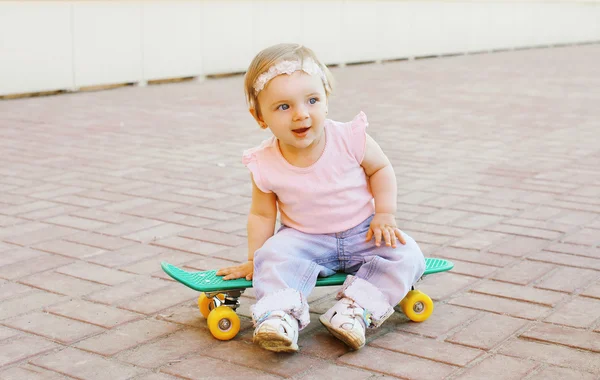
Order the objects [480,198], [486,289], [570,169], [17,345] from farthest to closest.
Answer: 1. [570,169]
2. [480,198]
3. [486,289]
4. [17,345]

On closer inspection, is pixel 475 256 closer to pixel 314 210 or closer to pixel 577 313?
pixel 577 313

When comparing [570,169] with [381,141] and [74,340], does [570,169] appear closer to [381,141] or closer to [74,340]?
[381,141]

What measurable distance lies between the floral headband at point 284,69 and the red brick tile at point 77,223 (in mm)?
1791

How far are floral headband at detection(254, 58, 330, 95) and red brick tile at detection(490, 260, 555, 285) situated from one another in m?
1.23

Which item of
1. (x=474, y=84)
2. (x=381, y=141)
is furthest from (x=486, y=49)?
(x=381, y=141)

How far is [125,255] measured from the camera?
3977mm

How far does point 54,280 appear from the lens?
3.61 metres

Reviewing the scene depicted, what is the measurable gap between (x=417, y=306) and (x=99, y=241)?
174 centimetres

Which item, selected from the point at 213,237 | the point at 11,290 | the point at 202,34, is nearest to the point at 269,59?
the point at 11,290

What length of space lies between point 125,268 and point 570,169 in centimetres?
333

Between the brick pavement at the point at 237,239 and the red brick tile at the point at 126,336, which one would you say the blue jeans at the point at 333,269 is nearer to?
the brick pavement at the point at 237,239

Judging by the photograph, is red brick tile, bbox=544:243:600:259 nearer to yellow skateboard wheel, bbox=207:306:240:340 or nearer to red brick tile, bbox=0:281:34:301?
yellow skateboard wheel, bbox=207:306:240:340

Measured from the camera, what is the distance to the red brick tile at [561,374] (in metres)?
2.60

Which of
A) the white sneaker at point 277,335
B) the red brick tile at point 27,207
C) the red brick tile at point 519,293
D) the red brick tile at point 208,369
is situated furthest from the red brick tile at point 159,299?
the red brick tile at point 27,207
